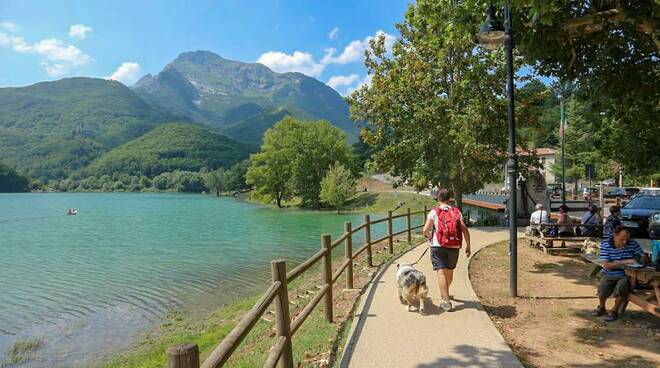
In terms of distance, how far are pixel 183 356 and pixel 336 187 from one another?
1995 inches

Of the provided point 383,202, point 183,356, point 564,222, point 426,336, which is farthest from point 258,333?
point 383,202

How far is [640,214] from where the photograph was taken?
15617 millimetres

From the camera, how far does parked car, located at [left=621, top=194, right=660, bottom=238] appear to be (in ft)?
50.4

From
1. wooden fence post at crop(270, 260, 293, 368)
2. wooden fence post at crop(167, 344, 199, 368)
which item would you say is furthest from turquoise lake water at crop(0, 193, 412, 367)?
wooden fence post at crop(167, 344, 199, 368)

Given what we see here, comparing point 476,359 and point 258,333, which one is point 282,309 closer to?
point 476,359

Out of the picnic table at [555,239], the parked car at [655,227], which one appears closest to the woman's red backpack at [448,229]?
the picnic table at [555,239]

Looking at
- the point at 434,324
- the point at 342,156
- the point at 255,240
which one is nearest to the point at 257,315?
the point at 434,324

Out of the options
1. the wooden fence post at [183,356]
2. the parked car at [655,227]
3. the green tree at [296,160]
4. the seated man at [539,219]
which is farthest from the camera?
the green tree at [296,160]

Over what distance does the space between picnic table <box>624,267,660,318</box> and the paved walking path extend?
75.3 inches

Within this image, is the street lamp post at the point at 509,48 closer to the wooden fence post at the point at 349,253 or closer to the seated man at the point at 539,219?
the wooden fence post at the point at 349,253

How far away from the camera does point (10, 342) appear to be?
9562mm

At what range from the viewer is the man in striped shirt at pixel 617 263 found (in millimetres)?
6195

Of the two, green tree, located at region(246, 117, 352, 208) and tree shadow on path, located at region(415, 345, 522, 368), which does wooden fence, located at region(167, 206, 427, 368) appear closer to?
tree shadow on path, located at region(415, 345, 522, 368)

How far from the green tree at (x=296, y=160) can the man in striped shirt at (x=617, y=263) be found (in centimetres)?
5053
